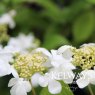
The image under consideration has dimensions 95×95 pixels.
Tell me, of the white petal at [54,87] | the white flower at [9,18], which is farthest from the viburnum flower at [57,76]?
the white flower at [9,18]

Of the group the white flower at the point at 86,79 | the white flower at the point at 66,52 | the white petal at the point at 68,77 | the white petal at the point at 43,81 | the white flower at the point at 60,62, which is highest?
the white flower at the point at 66,52

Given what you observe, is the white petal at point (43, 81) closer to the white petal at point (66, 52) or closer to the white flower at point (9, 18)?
the white petal at point (66, 52)

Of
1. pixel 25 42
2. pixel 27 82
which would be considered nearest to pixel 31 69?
pixel 27 82

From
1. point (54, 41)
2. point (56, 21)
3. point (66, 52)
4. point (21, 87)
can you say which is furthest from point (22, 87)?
point (56, 21)

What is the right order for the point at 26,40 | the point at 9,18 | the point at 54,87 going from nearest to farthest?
1. the point at 54,87
2. the point at 9,18
3. the point at 26,40

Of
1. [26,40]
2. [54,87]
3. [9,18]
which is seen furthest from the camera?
[26,40]

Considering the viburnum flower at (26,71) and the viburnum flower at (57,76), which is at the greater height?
the viburnum flower at (26,71)

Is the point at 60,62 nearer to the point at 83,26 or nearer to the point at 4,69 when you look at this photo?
the point at 4,69
